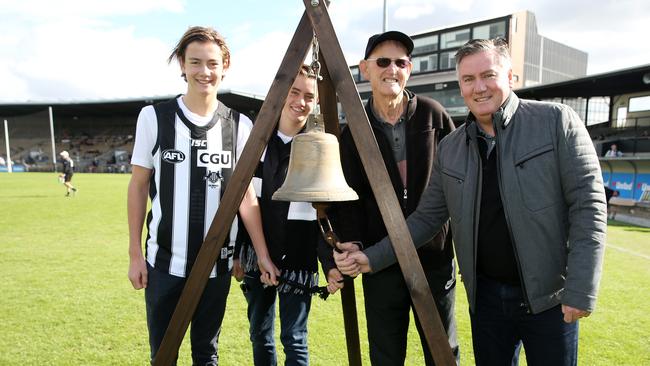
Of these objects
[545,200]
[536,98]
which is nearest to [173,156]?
[545,200]

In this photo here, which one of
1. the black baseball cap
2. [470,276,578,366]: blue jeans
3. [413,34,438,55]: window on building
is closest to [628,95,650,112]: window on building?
[413,34,438,55]: window on building

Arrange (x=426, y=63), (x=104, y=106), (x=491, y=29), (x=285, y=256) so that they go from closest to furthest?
(x=285, y=256) → (x=491, y=29) → (x=426, y=63) → (x=104, y=106)

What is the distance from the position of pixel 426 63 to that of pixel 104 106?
124ft

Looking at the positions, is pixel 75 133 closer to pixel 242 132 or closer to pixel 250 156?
pixel 242 132

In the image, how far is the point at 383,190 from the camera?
7.27 feet

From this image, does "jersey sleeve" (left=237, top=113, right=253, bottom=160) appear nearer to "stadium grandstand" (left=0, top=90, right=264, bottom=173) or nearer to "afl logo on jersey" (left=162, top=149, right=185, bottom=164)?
"afl logo on jersey" (left=162, top=149, right=185, bottom=164)

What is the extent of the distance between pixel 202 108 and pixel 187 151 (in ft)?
1.01

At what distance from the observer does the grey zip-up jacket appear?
6.59 feet

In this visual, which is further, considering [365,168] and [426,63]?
[426,63]

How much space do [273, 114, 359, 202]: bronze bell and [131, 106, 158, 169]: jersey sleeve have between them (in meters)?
0.89

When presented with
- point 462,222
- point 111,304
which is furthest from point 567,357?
point 111,304

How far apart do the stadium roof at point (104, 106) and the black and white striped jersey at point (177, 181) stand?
37495mm

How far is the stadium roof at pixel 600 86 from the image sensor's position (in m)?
22.0

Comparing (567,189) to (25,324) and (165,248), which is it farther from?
(25,324)
